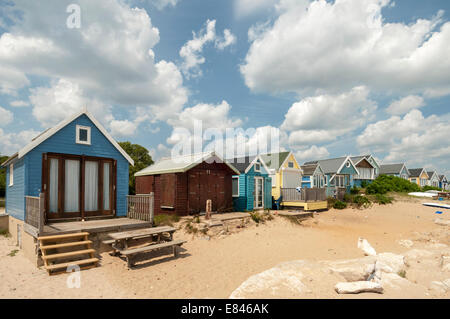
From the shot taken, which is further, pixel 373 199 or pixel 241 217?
pixel 373 199

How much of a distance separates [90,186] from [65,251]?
11.9 ft

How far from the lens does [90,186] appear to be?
1176 centimetres

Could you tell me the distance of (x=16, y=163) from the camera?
11.9 meters

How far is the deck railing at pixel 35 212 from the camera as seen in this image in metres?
8.25

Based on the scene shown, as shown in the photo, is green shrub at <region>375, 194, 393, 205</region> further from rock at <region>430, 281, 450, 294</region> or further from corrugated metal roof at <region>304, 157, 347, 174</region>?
rock at <region>430, 281, 450, 294</region>

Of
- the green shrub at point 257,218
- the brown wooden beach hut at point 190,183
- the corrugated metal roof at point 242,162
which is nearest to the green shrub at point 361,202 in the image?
the corrugated metal roof at point 242,162

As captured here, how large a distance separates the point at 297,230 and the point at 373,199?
48.7 feet

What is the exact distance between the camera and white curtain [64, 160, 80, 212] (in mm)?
11062

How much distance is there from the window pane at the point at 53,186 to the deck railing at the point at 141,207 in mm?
3006

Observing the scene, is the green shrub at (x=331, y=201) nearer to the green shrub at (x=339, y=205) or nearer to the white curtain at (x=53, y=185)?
the green shrub at (x=339, y=205)
